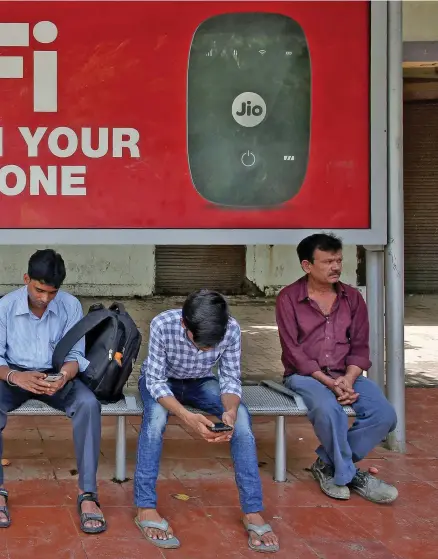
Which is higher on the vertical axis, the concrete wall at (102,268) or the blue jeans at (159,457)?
the concrete wall at (102,268)

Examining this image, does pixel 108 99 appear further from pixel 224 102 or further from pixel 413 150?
pixel 413 150

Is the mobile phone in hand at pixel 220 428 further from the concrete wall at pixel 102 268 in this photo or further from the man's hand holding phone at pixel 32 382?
the concrete wall at pixel 102 268

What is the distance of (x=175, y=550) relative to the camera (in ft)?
10.7

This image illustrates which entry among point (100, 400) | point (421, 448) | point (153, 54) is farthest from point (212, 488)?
point (153, 54)

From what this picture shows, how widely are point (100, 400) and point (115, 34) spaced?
2229 mm

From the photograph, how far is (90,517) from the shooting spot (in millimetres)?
3436

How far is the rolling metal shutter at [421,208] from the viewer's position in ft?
47.4

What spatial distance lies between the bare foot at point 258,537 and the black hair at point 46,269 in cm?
141

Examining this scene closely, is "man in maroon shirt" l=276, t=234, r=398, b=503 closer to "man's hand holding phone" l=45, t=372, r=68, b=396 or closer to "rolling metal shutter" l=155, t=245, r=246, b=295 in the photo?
"man's hand holding phone" l=45, t=372, r=68, b=396

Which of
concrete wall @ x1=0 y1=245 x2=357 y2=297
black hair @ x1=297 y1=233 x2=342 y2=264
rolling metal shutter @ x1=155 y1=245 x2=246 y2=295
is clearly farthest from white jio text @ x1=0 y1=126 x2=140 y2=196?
rolling metal shutter @ x1=155 y1=245 x2=246 y2=295

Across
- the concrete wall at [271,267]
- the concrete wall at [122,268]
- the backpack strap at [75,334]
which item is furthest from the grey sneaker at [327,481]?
the concrete wall at [271,267]

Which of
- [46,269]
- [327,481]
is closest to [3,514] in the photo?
[46,269]

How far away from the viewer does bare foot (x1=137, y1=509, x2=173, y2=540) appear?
3314 millimetres

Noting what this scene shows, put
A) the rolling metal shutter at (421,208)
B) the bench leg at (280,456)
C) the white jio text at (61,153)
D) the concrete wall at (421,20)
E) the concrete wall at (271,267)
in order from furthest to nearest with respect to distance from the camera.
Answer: the rolling metal shutter at (421,208)
the concrete wall at (271,267)
the concrete wall at (421,20)
the white jio text at (61,153)
the bench leg at (280,456)
